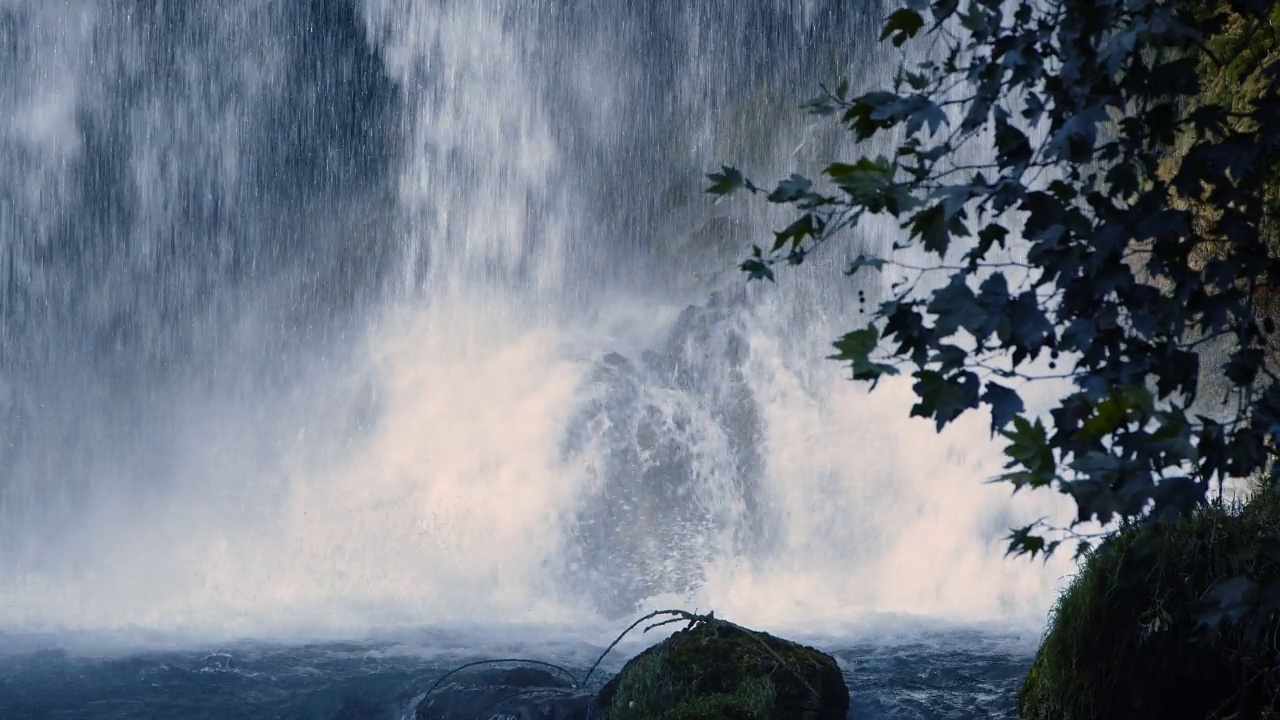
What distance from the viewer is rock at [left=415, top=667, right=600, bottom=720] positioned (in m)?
6.86

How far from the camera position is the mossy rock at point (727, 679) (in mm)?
5766

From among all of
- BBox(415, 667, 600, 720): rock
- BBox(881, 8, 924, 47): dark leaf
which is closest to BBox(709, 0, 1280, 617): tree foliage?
BBox(881, 8, 924, 47): dark leaf

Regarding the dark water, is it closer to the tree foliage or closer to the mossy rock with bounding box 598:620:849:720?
the mossy rock with bounding box 598:620:849:720

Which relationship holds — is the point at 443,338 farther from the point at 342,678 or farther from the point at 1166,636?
the point at 1166,636

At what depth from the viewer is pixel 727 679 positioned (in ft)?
19.7

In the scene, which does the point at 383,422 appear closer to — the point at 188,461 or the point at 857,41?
the point at 188,461

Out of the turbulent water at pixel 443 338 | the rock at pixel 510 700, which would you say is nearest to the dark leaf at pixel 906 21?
the rock at pixel 510 700

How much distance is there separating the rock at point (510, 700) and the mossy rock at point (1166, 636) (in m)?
3.01

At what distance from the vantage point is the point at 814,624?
41.1 feet

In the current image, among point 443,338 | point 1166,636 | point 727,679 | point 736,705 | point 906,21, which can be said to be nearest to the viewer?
point 906,21

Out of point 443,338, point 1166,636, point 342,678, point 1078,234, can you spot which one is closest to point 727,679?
point 1166,636

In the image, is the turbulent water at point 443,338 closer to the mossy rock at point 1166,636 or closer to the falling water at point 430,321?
the falling water at point 430,321

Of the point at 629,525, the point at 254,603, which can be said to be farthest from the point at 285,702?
the point at 629,525

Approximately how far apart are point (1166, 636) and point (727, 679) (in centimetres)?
235
